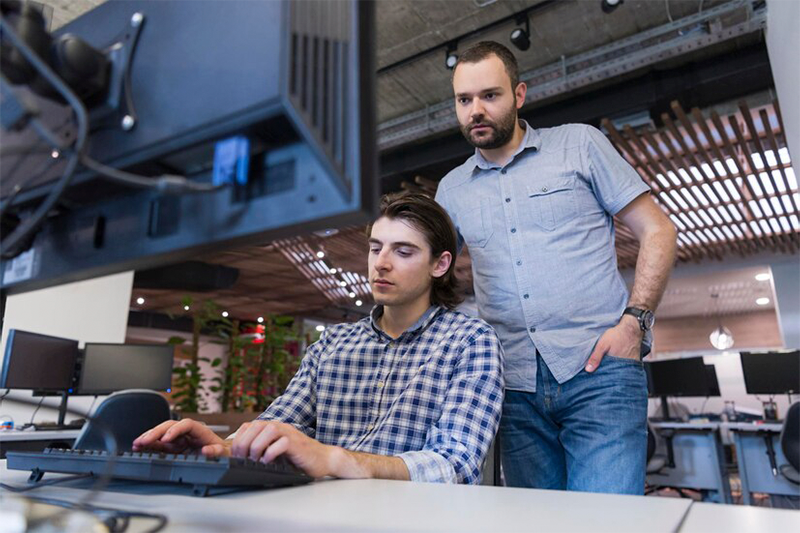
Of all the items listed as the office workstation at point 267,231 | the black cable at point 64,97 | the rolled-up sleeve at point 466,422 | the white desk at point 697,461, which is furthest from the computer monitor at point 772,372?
the black cable at point 64,97

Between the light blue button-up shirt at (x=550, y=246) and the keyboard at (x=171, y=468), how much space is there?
33.6 inches

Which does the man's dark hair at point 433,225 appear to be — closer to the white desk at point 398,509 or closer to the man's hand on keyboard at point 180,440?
the man's hand on keyboard at point 180,440

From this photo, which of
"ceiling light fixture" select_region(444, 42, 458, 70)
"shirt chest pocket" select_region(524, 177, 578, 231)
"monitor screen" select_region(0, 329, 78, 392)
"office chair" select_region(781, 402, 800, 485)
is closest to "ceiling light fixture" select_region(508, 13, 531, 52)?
"ceiling light fixture" select_region(444, 42, 458, 70)

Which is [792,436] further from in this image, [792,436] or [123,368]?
[123,368]

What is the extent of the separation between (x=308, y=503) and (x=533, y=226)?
112 cm

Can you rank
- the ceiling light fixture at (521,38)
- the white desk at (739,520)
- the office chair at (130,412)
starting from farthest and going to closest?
1. the ceiling light fixture at (521,38)
2. the office chair at (130,412)
3. the white desk at (739,520)

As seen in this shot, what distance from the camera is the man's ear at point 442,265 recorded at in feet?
4.87

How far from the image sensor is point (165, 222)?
58 cm

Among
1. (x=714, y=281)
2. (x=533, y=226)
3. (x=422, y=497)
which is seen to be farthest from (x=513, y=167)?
(x=714, y=281)

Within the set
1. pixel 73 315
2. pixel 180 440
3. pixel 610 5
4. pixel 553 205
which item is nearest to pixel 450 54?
pixel 610 5

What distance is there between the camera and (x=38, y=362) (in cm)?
378

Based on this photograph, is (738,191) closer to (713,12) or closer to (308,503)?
(713,12)

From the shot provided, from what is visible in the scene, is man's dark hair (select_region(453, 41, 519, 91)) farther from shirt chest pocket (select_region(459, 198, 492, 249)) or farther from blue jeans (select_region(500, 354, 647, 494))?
blue jeans (select_region(500, 354, 647, 494))

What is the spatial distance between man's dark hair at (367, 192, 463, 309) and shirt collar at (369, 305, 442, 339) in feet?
0.26
